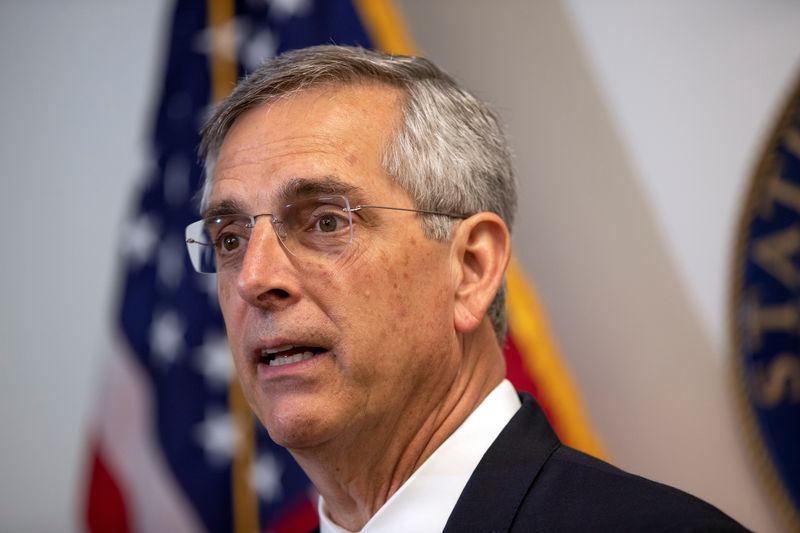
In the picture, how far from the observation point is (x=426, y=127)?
1.59m

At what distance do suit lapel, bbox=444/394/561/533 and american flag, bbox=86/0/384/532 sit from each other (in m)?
1.54

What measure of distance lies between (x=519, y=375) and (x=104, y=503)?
154 centimetres

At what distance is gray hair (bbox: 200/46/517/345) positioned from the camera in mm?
1559

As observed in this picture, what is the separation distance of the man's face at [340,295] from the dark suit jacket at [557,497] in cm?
18

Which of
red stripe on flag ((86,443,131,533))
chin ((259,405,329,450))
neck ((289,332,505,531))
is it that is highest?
chin ((259,405,329,450))

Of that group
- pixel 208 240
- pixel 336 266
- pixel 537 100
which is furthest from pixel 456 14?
pixel 336 266

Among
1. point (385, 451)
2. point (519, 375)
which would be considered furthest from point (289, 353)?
point (519, 375)

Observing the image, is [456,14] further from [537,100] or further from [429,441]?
[429,441]

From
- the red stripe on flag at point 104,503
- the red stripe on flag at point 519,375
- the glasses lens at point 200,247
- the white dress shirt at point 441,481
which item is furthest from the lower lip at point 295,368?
the red stripe on flag at point 104,503

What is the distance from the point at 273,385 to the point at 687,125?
1.80 m

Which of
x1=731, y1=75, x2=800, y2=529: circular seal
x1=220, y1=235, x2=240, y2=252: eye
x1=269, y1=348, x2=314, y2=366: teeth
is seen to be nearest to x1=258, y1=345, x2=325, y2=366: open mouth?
x1=269, y1=348, x2=314, y2=366: teeth

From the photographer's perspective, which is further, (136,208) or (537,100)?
(136,208)

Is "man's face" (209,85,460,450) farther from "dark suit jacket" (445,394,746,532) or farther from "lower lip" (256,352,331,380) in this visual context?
"dark suit jacket" (445,394,746,532)

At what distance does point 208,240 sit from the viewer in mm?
1770
